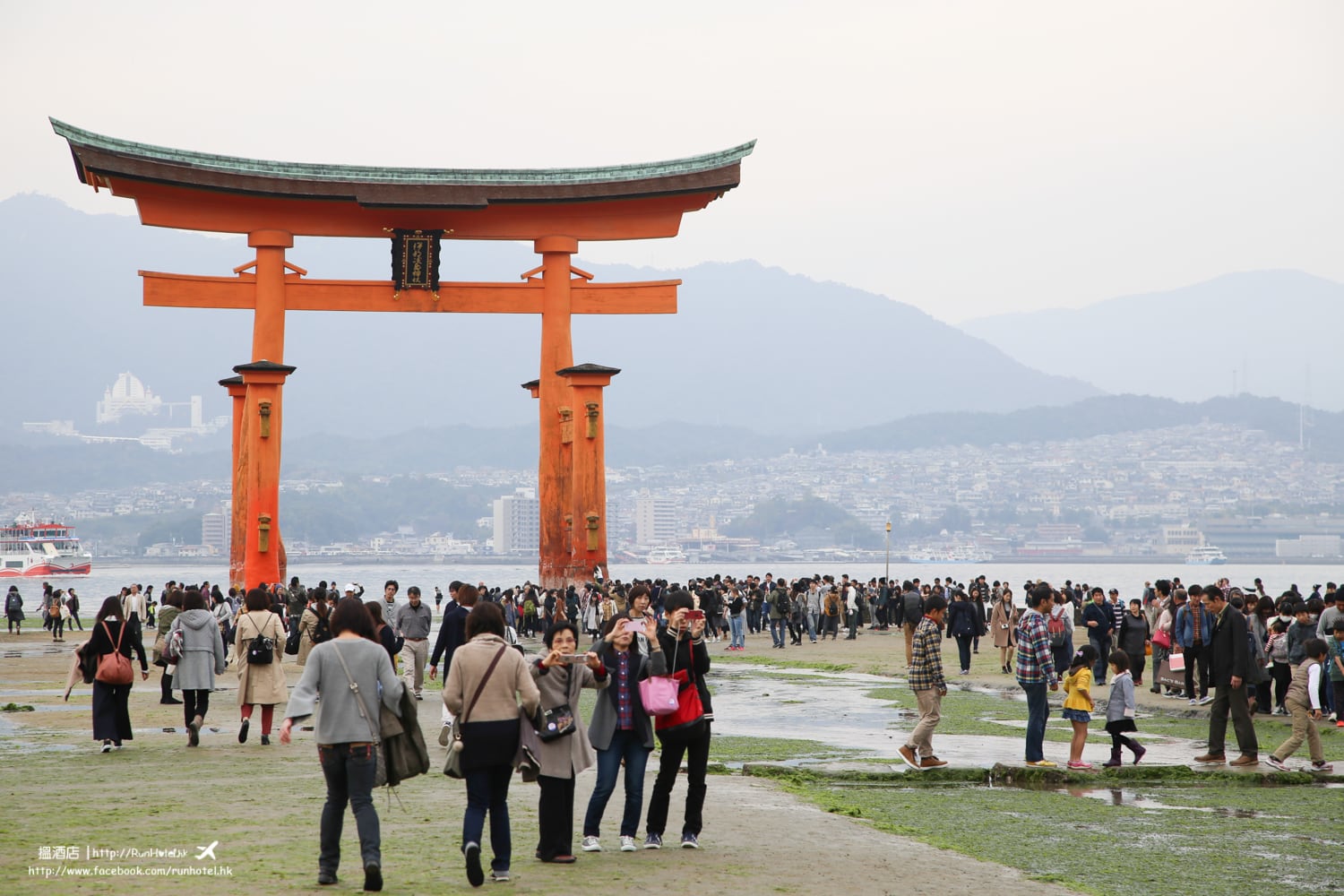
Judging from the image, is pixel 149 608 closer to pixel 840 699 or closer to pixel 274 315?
pixel 274 315

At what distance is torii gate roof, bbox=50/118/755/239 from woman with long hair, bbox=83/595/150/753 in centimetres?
2017

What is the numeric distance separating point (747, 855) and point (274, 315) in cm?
2577

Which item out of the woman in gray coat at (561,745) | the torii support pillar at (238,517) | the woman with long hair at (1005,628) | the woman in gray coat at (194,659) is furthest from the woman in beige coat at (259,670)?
the torii support pillar at (238,517)

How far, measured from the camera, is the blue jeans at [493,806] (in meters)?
7.02

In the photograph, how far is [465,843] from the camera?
271 inches

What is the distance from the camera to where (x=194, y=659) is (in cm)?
1241

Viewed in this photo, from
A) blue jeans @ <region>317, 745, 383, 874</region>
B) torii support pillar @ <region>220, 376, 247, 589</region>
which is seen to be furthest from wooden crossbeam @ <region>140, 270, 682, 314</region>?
blue jeans @ <region>317, 745, 383, 874</region>

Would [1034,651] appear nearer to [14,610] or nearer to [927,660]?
[927,660]

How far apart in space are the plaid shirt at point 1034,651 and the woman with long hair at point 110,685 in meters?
7.98

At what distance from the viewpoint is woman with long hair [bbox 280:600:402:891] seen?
6840 millimetres

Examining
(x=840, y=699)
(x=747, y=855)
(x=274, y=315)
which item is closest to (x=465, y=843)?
(x=747, y=855)

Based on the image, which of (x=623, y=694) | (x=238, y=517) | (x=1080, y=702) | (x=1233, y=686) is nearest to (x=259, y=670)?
(x=623, y=694)

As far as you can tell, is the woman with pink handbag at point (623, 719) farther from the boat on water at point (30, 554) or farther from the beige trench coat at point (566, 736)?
the boat on water at point (30, 554)

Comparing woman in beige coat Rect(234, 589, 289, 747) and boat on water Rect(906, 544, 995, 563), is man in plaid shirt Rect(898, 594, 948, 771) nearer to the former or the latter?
woman in beige coat Rect(234, 589, 289, 747)
